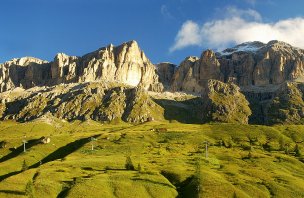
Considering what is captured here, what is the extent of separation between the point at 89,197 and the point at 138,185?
80.5 feet

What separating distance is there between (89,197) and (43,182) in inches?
1068

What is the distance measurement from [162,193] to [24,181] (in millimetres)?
58606

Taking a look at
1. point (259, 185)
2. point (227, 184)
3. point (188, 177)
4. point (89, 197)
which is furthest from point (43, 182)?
point (259, 185)

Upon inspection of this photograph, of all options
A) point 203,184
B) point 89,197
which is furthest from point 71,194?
point 203,184

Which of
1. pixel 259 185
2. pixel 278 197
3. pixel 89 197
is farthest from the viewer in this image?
pixel 259 185

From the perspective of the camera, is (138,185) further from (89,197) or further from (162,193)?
(89,197)

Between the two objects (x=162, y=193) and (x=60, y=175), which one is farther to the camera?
(x=60, y=175)

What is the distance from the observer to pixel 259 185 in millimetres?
192500

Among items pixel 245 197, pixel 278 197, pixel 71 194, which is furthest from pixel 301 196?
pixel 71 194

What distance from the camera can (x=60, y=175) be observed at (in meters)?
200

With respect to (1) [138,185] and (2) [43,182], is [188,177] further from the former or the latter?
(2) [43,182]

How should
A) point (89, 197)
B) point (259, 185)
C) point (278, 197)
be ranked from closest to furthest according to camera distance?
point (89, 197) → point (278, 197) → point (259, 185)

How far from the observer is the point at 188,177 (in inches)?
7800

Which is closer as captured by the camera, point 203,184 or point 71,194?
point 71,194
